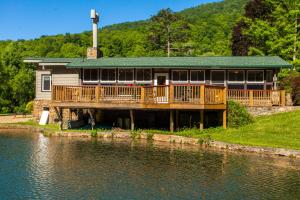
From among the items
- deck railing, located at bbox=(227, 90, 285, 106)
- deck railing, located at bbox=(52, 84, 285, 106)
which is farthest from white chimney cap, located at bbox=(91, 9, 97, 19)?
deck railing, located at bbox=(227, 90, 285, 106)

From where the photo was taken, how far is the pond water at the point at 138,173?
13.7 m

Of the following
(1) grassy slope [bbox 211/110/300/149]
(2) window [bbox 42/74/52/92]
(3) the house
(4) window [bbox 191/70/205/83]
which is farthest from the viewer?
(2) window [bbox 42/74/52/92]

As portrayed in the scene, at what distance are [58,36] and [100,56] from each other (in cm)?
6249

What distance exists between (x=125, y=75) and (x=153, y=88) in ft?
20.5

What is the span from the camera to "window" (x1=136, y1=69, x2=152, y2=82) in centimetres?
3244

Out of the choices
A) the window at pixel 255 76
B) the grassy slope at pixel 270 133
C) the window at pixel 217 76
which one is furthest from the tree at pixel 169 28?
the grassy slope at pixel 270 133

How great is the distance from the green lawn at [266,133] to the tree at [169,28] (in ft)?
144

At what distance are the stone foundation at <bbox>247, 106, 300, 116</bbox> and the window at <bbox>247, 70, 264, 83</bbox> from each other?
3191 millimetres

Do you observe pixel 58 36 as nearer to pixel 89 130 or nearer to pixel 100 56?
Result: pixel 100 56

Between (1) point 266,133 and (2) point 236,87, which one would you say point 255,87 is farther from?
(1) point 266,133

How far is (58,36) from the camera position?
96625 mm

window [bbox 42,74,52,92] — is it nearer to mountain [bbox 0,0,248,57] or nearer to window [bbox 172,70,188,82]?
window [bbox 172,70,188,82]

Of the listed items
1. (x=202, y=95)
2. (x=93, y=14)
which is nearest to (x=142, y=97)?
(x=202, y=95)

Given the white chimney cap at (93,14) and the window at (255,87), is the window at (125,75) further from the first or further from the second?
the window at (255,87)
